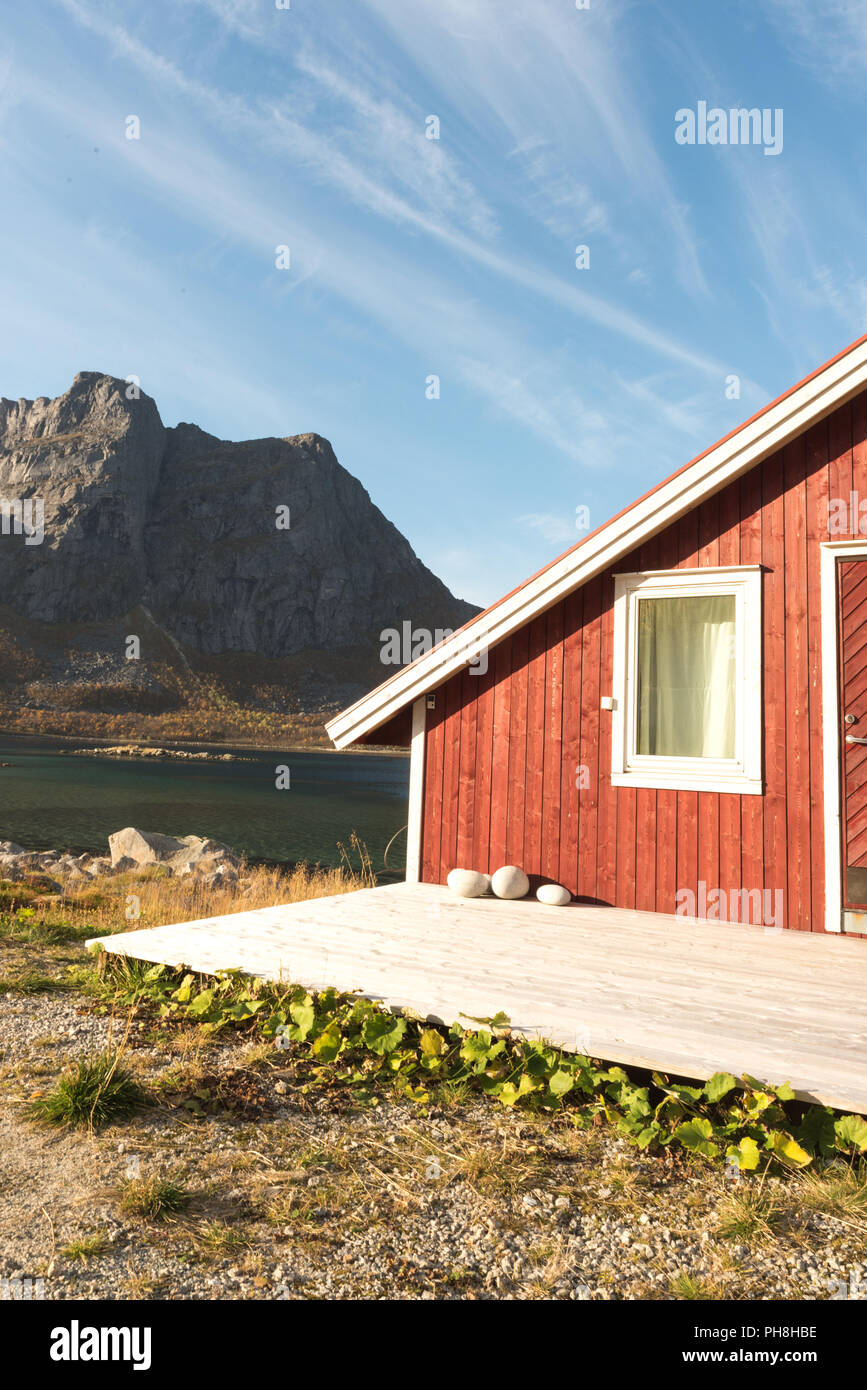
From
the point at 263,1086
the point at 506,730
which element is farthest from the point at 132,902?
the point at 263,1086

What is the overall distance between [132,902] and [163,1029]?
7.20 m

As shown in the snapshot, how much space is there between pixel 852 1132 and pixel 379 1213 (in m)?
1.86

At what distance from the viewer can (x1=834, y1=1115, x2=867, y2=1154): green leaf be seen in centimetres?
309

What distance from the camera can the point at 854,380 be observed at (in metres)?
6.06

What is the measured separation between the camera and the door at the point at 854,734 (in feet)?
19.7

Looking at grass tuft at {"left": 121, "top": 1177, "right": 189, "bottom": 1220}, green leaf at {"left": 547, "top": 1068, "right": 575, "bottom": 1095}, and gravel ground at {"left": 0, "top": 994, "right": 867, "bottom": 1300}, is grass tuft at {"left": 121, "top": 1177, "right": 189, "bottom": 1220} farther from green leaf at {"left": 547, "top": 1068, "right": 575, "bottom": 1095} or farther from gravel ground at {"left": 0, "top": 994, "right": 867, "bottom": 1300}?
green leaf at {"left": 547, "top": 1068, "right": 575, "bottom": 1095}

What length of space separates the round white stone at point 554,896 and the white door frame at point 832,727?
2.07 metres

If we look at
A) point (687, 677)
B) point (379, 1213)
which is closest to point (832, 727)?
point (687, 677)

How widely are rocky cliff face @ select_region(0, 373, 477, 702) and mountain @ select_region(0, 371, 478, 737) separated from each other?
0.28m

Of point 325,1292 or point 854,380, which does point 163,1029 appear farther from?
point 854,380

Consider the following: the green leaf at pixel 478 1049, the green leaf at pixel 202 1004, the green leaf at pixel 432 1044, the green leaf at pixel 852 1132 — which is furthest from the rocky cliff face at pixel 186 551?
the green leaf at pixel 852 1132

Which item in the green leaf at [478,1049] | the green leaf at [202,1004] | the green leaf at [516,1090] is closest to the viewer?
the green leaf at [516,1090]

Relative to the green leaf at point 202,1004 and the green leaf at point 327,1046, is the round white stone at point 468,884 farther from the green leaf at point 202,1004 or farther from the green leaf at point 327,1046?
the green leaf at point 327,1046

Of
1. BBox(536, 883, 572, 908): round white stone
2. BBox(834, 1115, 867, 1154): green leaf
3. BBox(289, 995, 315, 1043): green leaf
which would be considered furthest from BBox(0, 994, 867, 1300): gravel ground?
BBox(536, 883, 572, 908): round white stone
